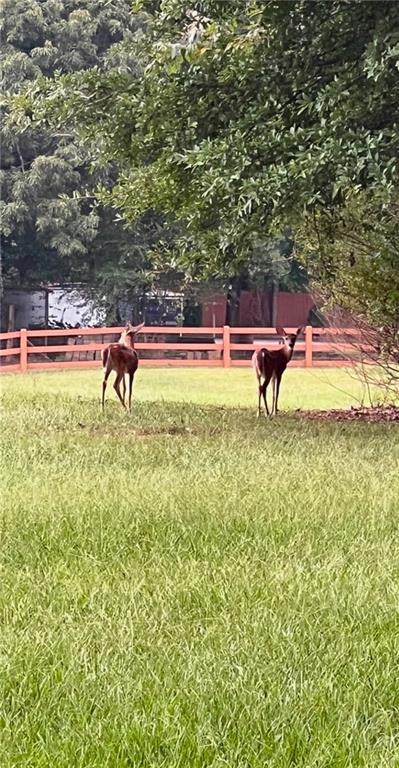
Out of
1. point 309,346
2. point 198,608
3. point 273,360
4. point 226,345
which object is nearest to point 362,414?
point 273,360

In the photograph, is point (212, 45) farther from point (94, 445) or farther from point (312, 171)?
point (94, 445)

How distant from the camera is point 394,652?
1.77 meters

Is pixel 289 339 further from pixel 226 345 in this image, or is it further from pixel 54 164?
pixel 54 164

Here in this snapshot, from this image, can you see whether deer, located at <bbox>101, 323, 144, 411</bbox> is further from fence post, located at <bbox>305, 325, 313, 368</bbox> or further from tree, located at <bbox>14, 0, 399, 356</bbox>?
fence post, located at <bbox>305, 325, 313, 368</bbox>

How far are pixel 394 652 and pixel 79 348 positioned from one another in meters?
5.90

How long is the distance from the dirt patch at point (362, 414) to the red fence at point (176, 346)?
47cm

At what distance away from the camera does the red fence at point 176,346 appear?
7293 mm

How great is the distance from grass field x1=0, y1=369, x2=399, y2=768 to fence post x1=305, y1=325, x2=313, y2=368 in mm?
3609

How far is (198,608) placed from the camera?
6.59 ft

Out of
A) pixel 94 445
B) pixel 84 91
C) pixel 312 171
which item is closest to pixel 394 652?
pixel 312 171

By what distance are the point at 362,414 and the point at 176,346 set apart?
2005 mm

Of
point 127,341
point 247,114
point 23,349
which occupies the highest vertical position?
point 247,114

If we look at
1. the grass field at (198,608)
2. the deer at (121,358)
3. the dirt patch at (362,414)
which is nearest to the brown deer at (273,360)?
the dirt patch at (362,414)

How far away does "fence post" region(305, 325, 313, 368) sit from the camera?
25.2ft
